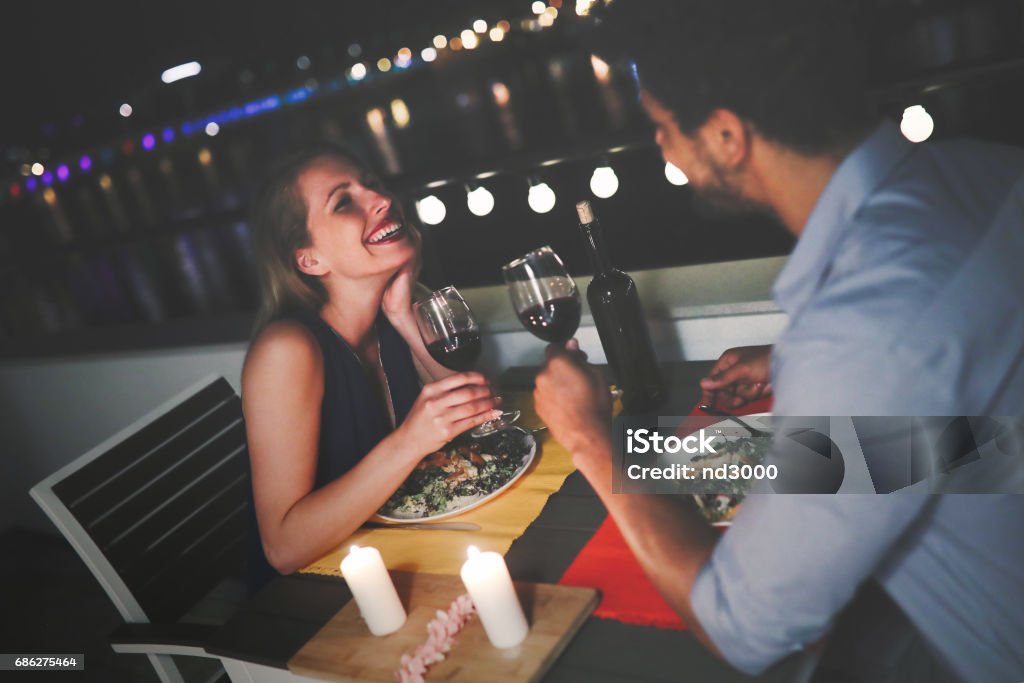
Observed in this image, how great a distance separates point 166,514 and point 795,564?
4.12 feet

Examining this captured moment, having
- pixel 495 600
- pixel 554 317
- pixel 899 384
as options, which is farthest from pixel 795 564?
pixel 554 317

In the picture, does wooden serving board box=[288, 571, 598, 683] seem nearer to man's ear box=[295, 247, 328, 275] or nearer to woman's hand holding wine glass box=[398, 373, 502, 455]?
woman's hand holding wine glass box=[398, 373, 502, 455]

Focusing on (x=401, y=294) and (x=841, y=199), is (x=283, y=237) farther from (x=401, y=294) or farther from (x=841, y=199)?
(x=841, y=199)

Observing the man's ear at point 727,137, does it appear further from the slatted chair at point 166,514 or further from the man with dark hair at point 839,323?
the slatted chair at point 166,514

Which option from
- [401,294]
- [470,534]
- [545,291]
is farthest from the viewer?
[401,294]

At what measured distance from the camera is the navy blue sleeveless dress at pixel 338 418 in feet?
3.99

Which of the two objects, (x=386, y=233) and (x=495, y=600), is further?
(x=386, y=233)

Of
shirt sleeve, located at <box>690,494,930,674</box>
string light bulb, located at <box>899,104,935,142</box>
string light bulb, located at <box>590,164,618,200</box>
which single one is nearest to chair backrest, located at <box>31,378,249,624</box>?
string light bulb, located at <box>590,164,618,200</box>

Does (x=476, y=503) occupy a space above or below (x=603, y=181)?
below

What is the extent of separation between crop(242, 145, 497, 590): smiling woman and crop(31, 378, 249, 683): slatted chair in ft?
0.82

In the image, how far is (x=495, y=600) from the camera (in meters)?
0.77

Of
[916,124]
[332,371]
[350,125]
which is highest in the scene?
[350,125]

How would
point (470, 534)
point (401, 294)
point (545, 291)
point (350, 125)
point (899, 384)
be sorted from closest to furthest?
point (899, 384) < point (470, 534) < point (545, 291) < point (401, 294) < point (350, 125)

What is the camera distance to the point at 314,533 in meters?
1.06
